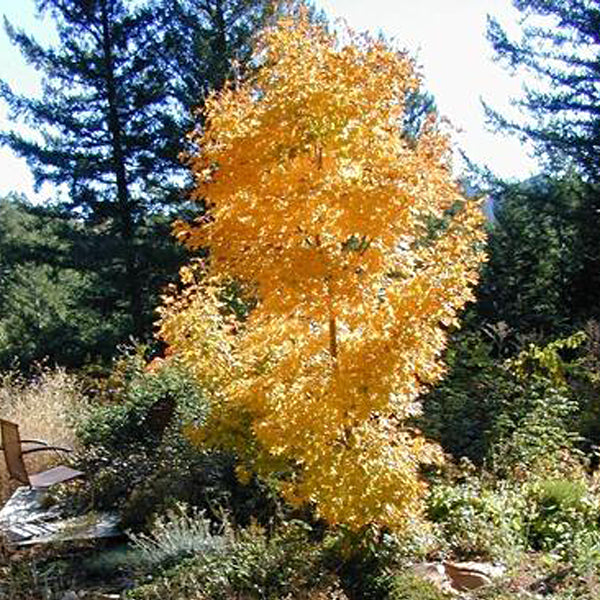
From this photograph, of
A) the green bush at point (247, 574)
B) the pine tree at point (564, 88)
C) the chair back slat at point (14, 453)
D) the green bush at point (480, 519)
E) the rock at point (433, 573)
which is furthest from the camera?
the pine tree at point (564, 88)

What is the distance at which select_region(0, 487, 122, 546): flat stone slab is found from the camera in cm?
517

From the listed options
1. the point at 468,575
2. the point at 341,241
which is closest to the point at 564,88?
the point at 341,241

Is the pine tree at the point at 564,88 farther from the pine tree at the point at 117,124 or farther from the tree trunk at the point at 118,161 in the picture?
the tree trunk at the point at 118,161

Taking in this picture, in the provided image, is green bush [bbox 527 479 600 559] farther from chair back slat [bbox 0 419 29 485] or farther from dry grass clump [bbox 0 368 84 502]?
dry grass clump [bbox 0 368 84 502]

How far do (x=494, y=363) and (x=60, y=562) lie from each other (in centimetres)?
512

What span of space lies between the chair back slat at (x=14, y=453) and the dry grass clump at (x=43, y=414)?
3.32ft

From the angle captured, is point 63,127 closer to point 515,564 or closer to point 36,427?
point 36,427

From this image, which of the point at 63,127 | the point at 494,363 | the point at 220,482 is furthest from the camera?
the point at 63,127

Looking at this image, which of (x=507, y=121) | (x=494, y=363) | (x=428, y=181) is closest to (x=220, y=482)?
(x=428, y=181)

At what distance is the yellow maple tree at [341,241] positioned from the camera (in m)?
4.01

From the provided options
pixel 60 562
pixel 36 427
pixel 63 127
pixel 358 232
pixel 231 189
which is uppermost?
pixel 63 127

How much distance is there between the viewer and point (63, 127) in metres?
15.4

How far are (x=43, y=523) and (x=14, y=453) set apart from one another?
0.56 metres

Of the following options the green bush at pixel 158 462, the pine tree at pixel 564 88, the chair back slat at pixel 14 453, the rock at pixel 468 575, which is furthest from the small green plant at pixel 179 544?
the pine tree at pixel 564 88
